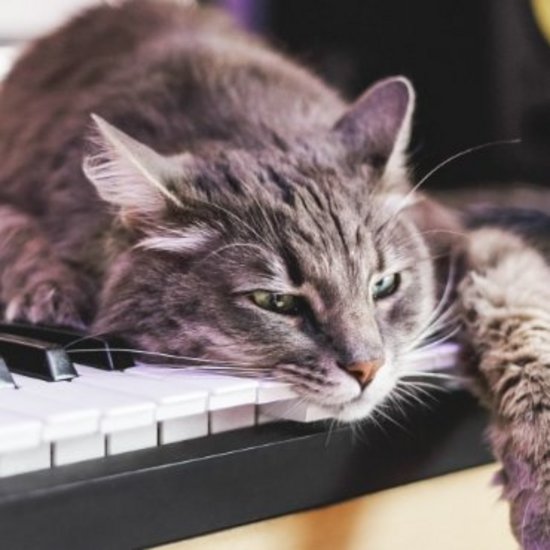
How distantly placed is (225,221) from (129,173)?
113 mm

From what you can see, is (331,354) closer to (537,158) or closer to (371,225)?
(371,225)

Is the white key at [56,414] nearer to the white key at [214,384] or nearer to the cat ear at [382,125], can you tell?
the white key at [214,384]

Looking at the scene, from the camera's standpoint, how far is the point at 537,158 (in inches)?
89.1

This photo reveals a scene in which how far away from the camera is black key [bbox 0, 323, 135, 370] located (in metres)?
1.11

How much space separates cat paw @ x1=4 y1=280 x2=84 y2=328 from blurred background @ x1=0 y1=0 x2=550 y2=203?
811 millimetres

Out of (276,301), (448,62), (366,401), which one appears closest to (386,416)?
(366,401)

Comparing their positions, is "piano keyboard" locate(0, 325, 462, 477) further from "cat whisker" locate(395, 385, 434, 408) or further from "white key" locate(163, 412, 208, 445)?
"cat whisker" locate(395, 385, 434, 408)

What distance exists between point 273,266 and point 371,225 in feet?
0.46

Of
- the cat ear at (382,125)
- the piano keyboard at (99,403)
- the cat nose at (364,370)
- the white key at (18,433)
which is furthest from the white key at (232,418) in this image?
the cat ear at (382,125)

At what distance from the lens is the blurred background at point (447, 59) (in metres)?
2.20

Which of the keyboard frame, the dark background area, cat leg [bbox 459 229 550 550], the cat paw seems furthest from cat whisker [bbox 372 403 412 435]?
the dark background area

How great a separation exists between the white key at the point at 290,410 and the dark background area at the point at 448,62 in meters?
1.10

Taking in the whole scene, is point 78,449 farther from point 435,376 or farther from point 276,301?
point 435,376

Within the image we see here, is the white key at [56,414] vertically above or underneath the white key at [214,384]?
above
